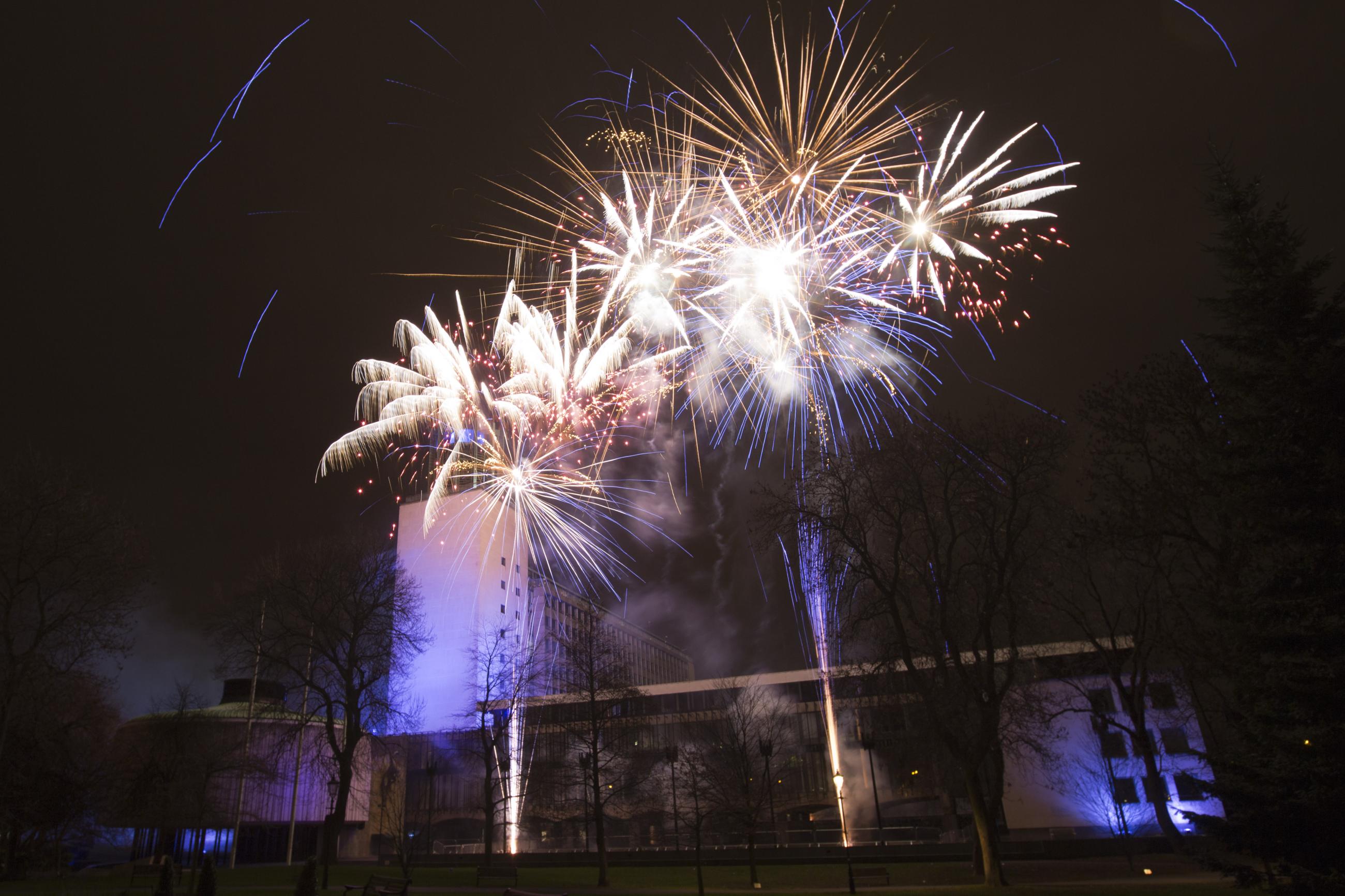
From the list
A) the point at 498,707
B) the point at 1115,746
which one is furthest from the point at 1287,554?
the point at 498,707

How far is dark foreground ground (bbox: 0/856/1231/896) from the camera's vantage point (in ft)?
67.6

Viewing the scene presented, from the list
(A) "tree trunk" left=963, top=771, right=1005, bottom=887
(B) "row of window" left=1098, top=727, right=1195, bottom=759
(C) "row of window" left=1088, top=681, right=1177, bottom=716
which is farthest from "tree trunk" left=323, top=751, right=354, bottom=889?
(B) "row of window" left=1098, top=727, right=1195, bottom=759

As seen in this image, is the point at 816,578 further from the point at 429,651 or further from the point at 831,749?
the point at 429,651

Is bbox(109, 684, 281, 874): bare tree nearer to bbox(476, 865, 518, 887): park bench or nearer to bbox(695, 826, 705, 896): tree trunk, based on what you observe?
bbox(476, 865, 518, 887): park bench

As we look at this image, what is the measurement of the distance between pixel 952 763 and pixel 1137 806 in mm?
16137

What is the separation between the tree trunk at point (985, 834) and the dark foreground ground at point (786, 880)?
1.71 ft

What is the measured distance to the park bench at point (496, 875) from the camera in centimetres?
3080

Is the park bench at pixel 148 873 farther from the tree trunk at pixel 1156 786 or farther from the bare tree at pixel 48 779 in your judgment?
the tree trunk at pixel 1156 786

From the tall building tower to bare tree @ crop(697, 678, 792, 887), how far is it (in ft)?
71.6

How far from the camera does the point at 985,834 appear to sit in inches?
778

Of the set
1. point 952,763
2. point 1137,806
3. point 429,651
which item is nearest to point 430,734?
point 429,651

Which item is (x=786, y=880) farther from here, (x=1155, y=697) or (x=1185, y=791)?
(x=1185, y=791)

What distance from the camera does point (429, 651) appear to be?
71.9 meters

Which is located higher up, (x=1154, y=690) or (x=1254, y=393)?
(x=1254, y=393)
